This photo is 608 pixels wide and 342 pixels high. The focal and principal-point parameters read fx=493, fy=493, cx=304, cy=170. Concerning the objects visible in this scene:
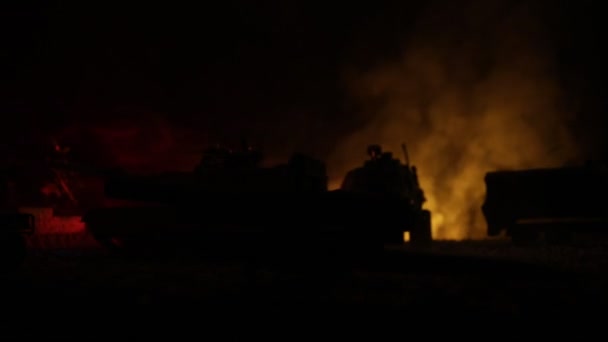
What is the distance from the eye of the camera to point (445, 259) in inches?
301

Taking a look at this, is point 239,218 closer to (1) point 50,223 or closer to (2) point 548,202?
(2) point 548,202

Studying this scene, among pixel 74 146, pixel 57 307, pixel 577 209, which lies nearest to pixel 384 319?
pixel 57 307

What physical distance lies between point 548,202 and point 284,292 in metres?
9.36

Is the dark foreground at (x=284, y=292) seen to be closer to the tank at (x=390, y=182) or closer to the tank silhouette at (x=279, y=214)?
the tank silhouette at (x=279, y=214)

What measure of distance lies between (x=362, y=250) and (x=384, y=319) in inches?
103

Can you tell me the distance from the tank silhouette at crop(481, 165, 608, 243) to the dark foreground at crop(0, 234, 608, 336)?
3.78m

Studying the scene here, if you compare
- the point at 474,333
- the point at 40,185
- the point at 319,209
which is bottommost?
the point at 474,333

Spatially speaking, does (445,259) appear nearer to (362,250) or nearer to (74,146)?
(362,250)

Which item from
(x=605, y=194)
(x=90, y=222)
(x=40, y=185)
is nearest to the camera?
(x=90, y=222)

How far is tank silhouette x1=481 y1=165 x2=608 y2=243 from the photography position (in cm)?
1209

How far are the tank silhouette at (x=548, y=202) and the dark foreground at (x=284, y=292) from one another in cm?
378

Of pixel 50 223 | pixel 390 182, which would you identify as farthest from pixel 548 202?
pixel 50 223

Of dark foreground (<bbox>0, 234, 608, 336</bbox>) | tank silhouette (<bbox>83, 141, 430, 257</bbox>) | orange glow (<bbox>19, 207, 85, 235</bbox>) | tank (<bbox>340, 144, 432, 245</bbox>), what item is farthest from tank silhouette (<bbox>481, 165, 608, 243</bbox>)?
orange glow (<bbox>19, 207, 85, 235</bbox>)

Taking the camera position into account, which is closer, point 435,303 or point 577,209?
point 435,303
